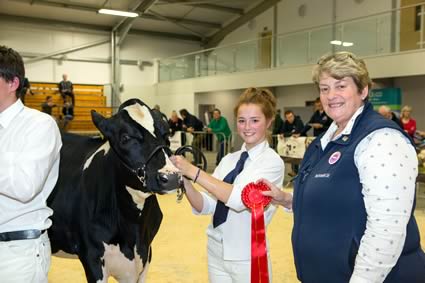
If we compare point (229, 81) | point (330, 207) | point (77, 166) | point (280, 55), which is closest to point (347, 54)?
point (330, 207)

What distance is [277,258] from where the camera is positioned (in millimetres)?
4469

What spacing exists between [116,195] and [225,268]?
0.69 m

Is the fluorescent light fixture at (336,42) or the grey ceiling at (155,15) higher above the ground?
the grey ceiling at (155,15)

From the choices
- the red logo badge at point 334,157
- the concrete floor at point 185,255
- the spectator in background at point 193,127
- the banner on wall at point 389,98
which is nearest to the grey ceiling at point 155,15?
the spectator in background at point 193,127

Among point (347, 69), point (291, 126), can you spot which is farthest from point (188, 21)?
point (347, 69)

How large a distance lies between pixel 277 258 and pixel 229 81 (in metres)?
11.5

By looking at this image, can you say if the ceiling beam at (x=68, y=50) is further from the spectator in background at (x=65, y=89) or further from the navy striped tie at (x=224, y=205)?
the navy striped tie at (x=224, y=205)

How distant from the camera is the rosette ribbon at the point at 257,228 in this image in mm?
1896

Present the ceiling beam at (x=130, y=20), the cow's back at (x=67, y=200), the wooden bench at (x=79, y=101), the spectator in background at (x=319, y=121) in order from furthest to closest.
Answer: the wooden bench at (x=79, y=101)
the ceiling beam at (x=130, y=20)
the spectator in background at (x=319, y=121)
the cow's back at (x=67, y=200)

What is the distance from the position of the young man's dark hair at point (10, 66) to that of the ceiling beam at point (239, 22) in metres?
17.3

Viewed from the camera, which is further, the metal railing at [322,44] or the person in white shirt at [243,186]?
the metal railing at [322,44]

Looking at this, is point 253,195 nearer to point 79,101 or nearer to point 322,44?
point 322,44

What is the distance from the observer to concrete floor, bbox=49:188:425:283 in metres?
3.92

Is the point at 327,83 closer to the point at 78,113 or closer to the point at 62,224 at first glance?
the point at 62,224
